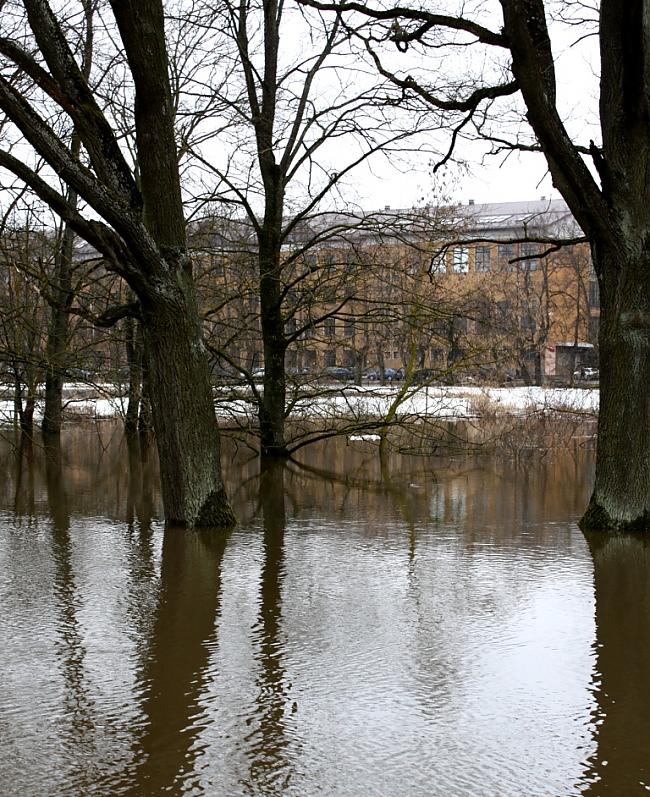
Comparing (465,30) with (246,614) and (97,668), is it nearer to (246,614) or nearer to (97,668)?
(246,614)

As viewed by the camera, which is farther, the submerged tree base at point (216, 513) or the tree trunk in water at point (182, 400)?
the submerged tree base at point (216, 513)

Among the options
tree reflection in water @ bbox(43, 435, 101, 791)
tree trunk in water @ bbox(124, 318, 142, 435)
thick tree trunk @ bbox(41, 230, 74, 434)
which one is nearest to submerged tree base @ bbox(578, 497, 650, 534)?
tree reflection in water @ bbox(43, 435, 101, 791)

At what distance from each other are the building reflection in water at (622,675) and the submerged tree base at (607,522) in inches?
36.1

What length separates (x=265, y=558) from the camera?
371 inches

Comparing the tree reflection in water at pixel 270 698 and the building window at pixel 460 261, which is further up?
the building window at pixel 460 261

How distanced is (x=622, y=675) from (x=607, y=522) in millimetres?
5131

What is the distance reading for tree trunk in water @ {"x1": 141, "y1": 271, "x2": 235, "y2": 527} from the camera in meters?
10.5

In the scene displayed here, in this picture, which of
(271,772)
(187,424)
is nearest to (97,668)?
(271,772)

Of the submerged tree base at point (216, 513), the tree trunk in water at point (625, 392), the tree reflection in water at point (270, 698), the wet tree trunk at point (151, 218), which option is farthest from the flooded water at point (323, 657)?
the wet tree trunk at point (151, 218)

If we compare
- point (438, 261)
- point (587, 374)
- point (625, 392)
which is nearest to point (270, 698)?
point (625, 392)

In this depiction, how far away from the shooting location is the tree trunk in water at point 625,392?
1061 cm

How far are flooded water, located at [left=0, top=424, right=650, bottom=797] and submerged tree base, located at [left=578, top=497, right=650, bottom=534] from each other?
303 millimetres

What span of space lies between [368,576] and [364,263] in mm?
9603

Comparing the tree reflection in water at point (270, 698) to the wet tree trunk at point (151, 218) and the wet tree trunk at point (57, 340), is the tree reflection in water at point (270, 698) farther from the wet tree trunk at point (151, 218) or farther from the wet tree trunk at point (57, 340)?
the wet tree trunk at point (57, 340)
